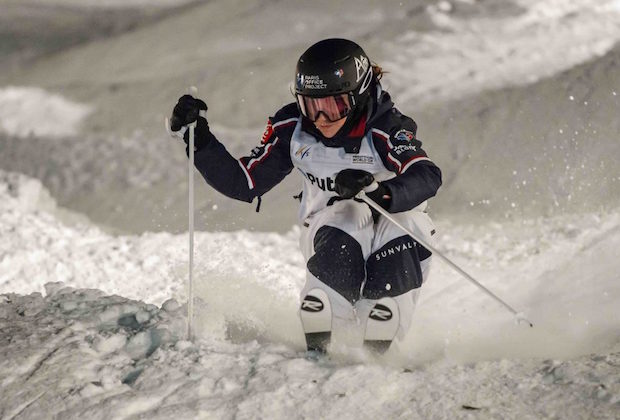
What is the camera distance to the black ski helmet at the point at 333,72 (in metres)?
3.48

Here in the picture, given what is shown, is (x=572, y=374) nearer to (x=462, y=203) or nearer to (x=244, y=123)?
(x=462, y=203)

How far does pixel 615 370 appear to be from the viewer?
306cm

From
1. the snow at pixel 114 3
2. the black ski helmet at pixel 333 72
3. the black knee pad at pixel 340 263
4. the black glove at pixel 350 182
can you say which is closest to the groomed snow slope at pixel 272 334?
the black knee pad at pixel 340 263

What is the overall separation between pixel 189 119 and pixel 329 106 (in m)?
0.58

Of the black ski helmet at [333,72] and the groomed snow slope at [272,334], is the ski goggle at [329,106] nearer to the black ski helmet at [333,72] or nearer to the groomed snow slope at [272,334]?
the black ski helmet at [333,72]

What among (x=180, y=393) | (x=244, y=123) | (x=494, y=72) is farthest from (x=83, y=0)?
(x=180, y=393)

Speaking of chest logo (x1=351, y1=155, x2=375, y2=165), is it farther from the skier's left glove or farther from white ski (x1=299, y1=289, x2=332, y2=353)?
white ski (x1=299, y1=289, x2=332, y2=353)

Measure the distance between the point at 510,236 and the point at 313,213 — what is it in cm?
236

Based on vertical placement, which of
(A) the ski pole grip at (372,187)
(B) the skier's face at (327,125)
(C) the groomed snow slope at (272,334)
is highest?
(B) the skier's face at (327,125)

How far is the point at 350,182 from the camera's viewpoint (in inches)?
129

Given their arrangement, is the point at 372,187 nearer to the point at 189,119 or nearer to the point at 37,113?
the point at 189,119

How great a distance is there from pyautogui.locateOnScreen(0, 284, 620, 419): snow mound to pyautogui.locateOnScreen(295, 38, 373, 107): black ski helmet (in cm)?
102

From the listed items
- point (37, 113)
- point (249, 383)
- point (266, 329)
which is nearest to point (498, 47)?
point (37, 113)

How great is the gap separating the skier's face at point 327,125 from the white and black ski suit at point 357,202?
1.7 inches
